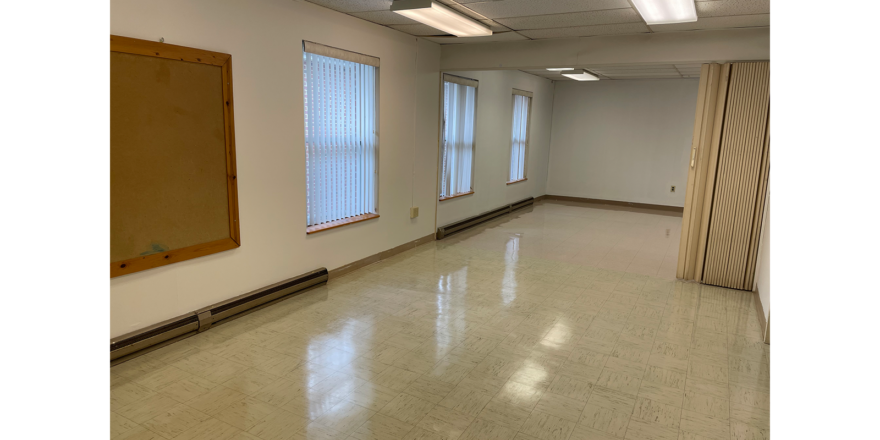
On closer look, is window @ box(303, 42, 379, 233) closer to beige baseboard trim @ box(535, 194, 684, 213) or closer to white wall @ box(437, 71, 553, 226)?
white wall @ box(437, 71, 553, 226)

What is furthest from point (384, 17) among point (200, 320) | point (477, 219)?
point (477, 219)

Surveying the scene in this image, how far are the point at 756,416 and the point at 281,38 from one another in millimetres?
4486

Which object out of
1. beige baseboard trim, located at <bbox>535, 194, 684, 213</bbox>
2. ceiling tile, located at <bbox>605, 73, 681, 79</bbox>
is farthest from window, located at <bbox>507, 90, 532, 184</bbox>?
ceiling tile, located at <bbox>605, 73, 681, 79</bbox>

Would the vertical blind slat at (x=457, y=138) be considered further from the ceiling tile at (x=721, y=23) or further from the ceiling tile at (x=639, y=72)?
the ceiling tile at (x=721, y=23)

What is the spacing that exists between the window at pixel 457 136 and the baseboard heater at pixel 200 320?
315cm

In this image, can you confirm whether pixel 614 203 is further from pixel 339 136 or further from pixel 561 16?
pixel 339 136

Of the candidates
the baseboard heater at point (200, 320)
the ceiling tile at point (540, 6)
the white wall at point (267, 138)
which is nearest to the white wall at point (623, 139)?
the white wall at point (267, 138)
